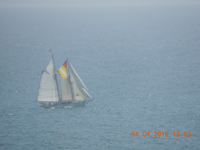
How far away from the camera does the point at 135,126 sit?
5422cm

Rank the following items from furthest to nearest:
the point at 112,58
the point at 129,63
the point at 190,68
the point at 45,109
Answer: the point at 112,58
the point at 129,63
the point at 190,68
the point at 45,109

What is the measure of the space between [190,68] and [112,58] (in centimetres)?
2933

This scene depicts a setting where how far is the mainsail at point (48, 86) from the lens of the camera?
6153 cm

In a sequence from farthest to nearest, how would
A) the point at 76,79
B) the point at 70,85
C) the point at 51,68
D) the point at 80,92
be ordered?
the point at 70,85, the point at 80,92, the point at 76,79, the point at 51,68

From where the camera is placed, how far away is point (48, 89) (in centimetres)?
6247

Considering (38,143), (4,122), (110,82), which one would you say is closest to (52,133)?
(38,143)

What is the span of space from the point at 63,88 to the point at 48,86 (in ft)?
10.0

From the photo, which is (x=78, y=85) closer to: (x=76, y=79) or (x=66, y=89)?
(x=76, y=79)

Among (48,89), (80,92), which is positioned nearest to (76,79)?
(80,92)

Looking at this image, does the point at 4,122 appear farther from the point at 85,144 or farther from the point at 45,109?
the point at 85,144

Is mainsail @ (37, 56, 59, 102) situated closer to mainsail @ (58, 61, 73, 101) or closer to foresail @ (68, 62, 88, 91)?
mainsail @ (58, 61, 73, 101)

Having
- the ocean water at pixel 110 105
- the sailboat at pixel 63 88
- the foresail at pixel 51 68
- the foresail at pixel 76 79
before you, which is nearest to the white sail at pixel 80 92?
the sailboat at pixel 63 88
